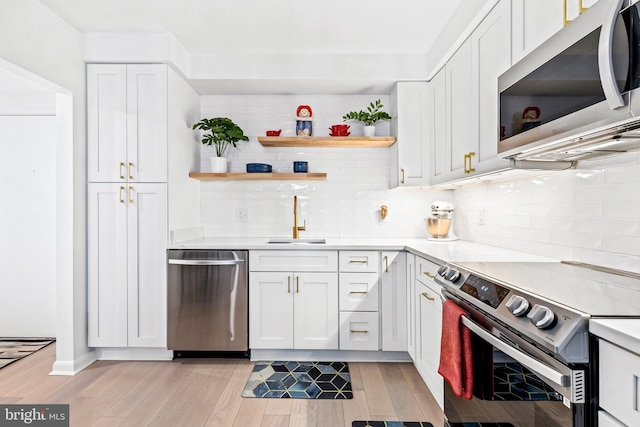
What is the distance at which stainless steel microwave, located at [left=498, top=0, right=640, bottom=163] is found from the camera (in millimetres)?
972

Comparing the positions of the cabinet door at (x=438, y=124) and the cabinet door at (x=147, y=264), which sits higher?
the cabinet door at (x=438, y=124)

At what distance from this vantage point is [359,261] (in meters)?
2.91

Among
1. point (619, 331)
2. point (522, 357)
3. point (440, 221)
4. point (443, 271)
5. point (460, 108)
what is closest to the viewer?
point (619, 331)

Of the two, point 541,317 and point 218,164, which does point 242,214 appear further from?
point 541,317

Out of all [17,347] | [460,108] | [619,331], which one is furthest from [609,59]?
[17,347]

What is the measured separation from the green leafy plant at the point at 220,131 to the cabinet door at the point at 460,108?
5.69 ft

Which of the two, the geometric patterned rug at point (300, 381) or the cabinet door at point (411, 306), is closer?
the geometric patterned rug at point (300, 381)

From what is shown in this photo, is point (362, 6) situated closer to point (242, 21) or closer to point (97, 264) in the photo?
point (242, 21)

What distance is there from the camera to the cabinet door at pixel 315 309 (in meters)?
2.90

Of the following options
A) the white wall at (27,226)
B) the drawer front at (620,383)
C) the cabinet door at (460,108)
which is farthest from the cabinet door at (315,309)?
the white wall at (27,226)

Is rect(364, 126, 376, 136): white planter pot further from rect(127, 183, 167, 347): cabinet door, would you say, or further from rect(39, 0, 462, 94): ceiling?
rect(127, 183, 167, 347): cabinet door

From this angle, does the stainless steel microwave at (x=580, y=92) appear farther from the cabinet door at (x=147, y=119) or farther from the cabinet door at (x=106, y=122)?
the cabinet door at (x=106, y=122)

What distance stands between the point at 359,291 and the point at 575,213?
1.54 metres

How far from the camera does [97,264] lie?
288cm
